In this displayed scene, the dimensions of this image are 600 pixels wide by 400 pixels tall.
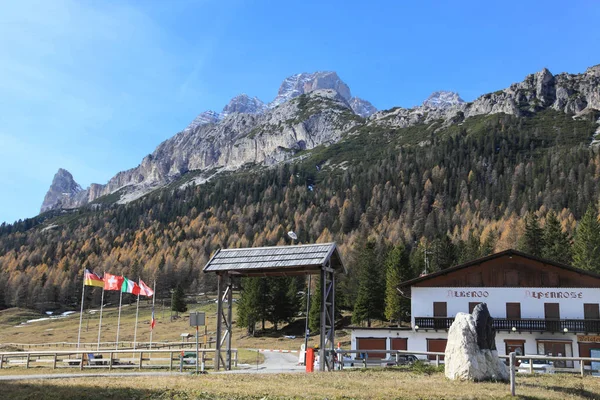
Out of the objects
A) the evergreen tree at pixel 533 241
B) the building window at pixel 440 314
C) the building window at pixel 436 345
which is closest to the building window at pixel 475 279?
the building window at pixel 440 314

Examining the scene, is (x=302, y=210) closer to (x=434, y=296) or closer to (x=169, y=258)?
(x=169, y=258)

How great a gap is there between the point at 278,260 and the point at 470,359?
1198 cm

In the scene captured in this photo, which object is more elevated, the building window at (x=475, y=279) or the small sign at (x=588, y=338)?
the building window at (x=475, y=279)

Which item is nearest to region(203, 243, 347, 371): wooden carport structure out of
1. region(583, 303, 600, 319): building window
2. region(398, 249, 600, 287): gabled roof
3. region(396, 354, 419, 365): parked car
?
region(396, 354, 419, 365): parked car

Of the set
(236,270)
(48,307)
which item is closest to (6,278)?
(48,307)

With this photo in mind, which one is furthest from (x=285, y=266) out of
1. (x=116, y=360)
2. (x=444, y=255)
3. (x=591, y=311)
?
(x=444, y=255)

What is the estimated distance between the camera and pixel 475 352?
1883 centimetres

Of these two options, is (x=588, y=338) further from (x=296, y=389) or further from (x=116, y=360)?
(x=116, y=360)

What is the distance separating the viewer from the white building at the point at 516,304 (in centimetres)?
4288

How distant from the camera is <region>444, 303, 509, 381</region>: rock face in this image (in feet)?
60.8

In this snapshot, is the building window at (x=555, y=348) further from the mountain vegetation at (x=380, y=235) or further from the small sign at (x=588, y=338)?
the mountain vegetation at (x=380, y=235)

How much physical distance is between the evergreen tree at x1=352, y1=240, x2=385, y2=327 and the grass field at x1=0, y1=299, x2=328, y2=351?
150 inches

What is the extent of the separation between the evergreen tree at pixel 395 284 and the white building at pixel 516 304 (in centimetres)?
2172

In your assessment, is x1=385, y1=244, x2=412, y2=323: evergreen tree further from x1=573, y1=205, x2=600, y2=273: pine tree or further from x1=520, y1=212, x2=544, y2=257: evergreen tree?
x1=520, y1=212, x2=544, y2=257: evergreen tree
